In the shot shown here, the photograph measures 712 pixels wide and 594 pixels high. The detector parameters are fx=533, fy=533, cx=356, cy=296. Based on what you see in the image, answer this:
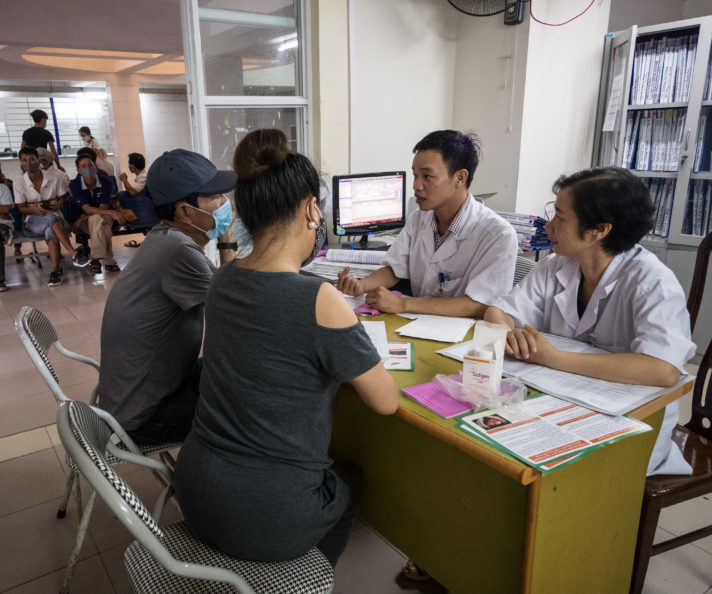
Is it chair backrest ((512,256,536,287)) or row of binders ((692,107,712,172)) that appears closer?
chair backrest ((512,256,536,287))

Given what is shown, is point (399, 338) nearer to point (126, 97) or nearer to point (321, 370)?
point (321, 370)

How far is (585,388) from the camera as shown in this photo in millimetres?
1253

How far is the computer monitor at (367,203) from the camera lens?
3025 millimetres

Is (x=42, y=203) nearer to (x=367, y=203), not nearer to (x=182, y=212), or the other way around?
(x=367, y=203)

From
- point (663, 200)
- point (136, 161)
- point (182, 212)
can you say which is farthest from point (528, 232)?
point (136, 161)

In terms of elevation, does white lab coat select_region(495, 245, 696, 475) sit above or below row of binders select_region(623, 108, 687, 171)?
below

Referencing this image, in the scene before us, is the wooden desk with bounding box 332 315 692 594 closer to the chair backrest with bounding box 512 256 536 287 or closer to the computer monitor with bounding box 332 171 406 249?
the chair backrest with bounding box 512 256 536 287

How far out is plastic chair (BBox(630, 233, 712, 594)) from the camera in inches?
54.7

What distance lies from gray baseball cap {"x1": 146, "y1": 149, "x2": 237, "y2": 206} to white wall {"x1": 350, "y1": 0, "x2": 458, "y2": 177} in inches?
72.3

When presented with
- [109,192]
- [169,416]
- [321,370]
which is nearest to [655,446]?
[321,370]

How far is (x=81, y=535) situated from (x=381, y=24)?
316 cm

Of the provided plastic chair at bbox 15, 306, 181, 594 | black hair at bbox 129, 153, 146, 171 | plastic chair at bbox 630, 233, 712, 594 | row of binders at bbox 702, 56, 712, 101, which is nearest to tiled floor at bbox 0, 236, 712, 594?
plastic chair at bbox 15, 306, 181, 594

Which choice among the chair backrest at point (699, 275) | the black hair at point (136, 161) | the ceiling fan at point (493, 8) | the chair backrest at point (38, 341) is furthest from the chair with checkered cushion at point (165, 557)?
the black hair at point (136, 161)

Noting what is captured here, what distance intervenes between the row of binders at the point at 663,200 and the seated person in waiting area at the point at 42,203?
17.9 ft
